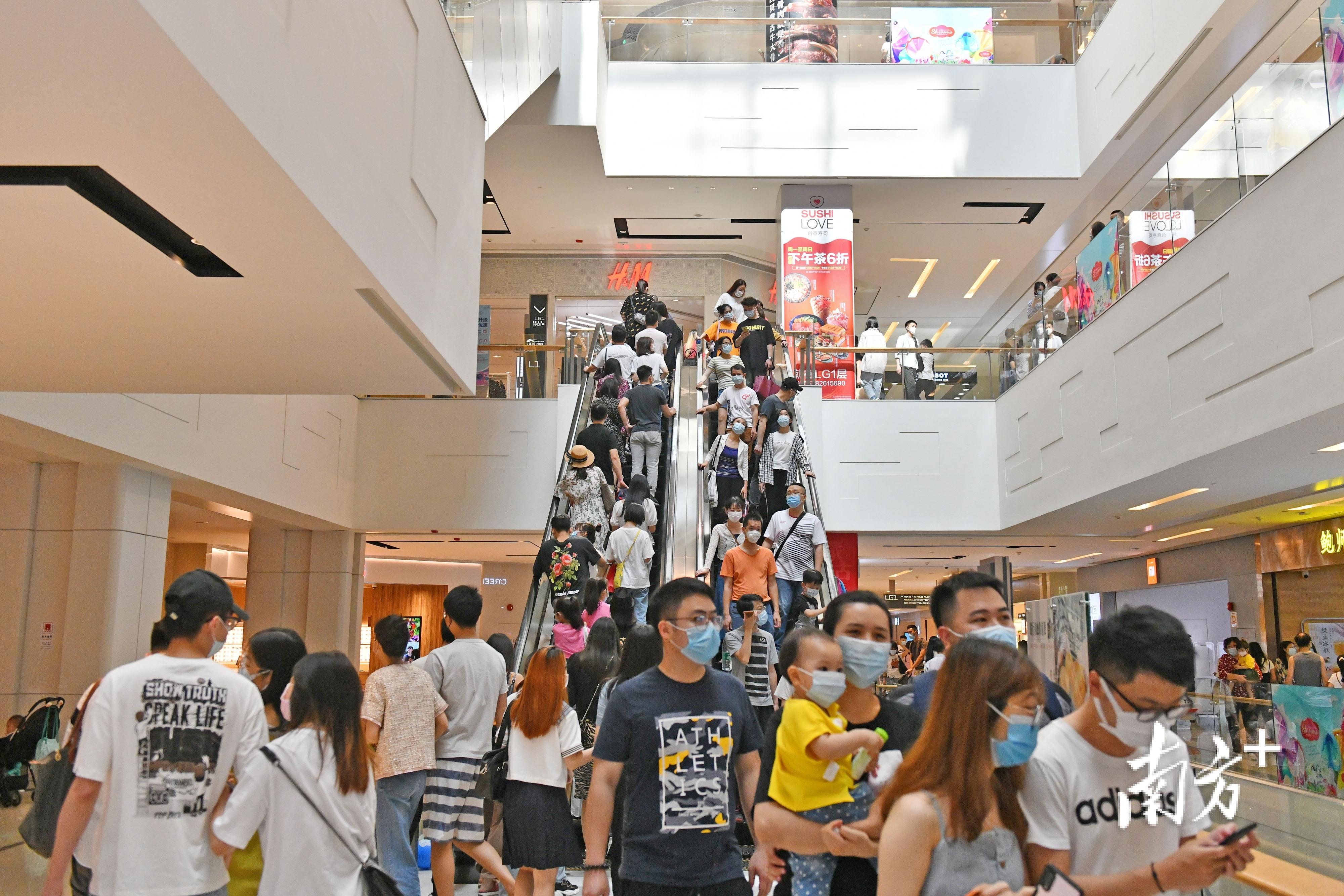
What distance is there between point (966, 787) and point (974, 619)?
1221 mm

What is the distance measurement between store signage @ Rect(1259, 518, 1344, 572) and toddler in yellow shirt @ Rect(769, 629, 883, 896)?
45.8ft

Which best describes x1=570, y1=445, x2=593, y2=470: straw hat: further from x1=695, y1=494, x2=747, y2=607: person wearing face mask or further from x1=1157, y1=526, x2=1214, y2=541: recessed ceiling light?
x1=1157, y1=526, x2=1214, y2=541: recessed ceiling light

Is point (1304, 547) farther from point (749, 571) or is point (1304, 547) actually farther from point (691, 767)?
point (691, 767)

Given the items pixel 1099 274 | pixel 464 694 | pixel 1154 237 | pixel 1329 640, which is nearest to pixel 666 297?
pixel 1099 274

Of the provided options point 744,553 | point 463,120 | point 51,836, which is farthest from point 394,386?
point 51,836

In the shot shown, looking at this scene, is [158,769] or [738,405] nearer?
[158,769]

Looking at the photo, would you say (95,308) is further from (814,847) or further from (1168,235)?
(1168,235)

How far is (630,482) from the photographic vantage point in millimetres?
10883

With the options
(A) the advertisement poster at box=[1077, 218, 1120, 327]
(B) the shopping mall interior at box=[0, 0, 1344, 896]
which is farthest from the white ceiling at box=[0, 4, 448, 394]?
(A) the advertisement poster at box=[1077, 218, 1120, 327]

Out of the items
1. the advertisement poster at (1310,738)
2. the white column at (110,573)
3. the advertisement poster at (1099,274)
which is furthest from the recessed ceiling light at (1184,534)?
the white column at (110,573)

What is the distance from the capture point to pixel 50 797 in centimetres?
350

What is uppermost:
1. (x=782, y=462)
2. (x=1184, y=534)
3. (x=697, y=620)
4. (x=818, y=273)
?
(x=818, y=273)

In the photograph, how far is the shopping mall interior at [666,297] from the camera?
15.3ft

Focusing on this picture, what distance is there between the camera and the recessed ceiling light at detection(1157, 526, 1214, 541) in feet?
52.5
